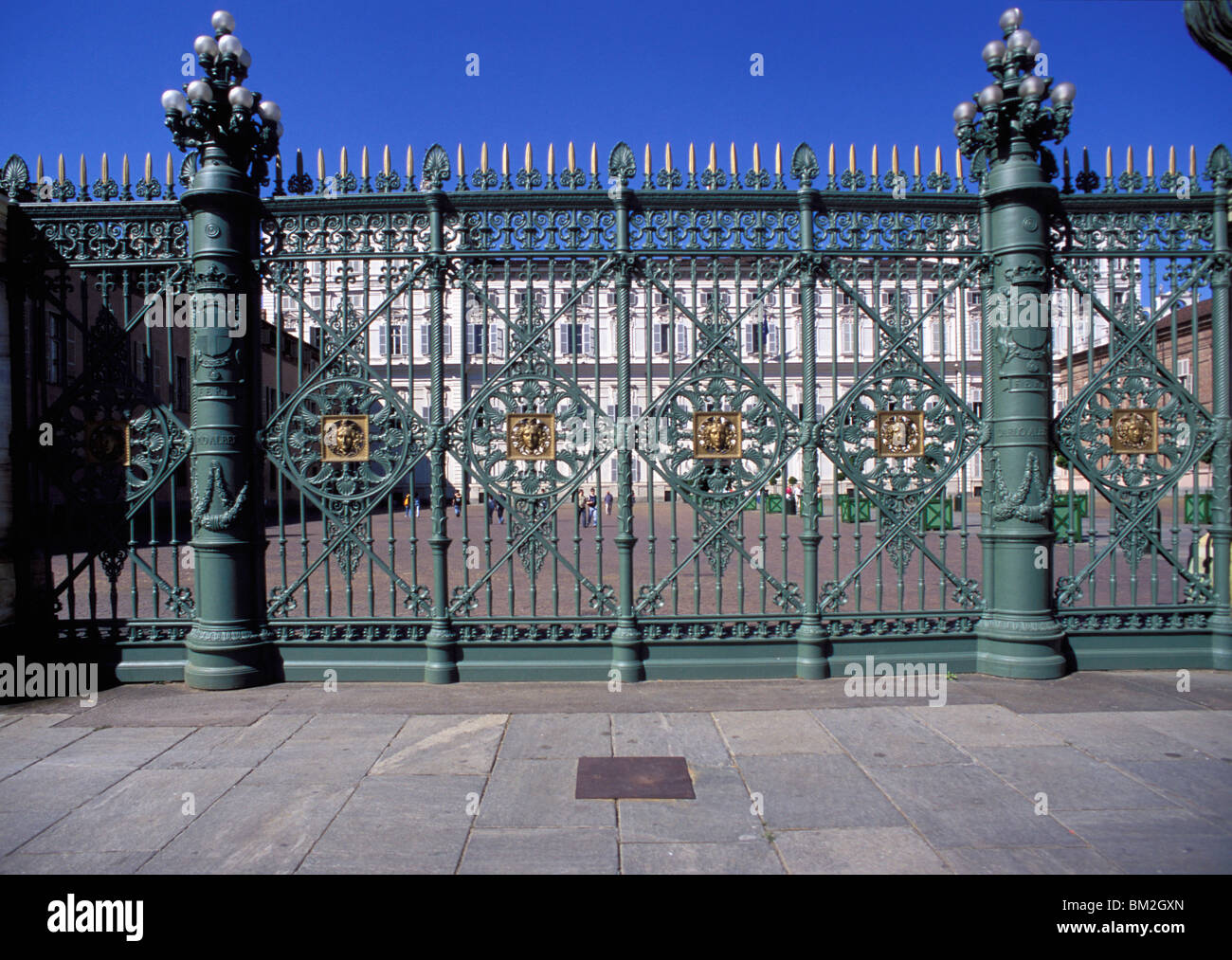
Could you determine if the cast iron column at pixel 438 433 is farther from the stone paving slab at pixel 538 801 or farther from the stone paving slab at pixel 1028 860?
the stone paving slab at pixel 1028 860

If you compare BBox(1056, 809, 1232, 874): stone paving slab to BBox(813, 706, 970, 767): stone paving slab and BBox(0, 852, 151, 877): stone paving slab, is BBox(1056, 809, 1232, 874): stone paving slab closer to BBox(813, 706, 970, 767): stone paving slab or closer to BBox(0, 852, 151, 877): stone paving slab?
BBox(813, 706, 970, 767): stone paving slab

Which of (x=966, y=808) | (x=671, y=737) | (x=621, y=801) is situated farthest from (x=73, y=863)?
(x=966, y=808)

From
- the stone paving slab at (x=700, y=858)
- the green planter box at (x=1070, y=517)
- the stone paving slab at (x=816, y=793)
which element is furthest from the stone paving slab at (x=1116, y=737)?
the stone paving slab at (x=700, y=858)

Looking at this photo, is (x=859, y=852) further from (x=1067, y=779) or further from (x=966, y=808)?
(x=1067, y=779)

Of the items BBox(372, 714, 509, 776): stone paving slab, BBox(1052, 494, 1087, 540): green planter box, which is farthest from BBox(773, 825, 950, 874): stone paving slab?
BBox(1052, 494, 1087, 540): green planter box

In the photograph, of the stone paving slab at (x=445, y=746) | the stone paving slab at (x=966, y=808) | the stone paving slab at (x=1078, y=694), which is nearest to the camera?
the stone paving slab at (x=966, y=808)

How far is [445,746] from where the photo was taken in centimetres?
546

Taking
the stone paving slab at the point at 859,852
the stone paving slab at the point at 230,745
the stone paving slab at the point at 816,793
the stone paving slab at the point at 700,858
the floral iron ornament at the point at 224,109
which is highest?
the floral iron ornament at the point at 224,109

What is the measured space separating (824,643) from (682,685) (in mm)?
1287

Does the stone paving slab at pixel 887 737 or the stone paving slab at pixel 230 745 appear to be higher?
the stone paving slab at pixel 230 745

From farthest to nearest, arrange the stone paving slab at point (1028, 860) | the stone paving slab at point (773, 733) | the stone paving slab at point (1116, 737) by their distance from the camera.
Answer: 1. the stone paving slab at point (773, 733)
2. the stone paving slab at point (1116, 737)
3. the stone paving slab at point (1028, 860)

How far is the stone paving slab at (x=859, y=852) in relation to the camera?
12.3 feet

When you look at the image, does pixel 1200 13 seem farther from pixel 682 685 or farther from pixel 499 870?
pixel 682 685

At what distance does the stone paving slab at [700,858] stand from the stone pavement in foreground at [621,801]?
0.01 m
